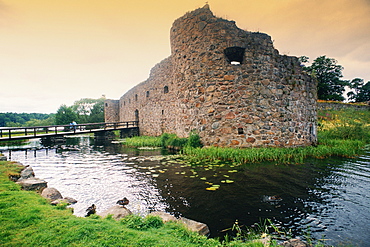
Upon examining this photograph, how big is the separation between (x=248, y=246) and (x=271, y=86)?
273 inches

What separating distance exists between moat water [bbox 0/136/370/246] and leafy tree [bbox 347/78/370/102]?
44609 millimetres

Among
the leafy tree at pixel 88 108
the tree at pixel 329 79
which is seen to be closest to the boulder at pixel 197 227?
the tree at pixel 329 79

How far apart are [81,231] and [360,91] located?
177ft

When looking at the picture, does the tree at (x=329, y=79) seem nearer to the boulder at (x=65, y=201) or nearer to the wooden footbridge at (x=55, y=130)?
the wooden footbridge at (x=55, y=130)

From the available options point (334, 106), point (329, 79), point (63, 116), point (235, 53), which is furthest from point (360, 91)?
point (63, 116)

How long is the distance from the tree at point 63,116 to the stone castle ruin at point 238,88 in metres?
33.3

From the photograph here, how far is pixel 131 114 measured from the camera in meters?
23.0

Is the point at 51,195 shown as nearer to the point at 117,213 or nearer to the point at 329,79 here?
the point at 117,213

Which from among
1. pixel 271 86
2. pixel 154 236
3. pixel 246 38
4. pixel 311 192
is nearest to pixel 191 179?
pixel 311 192

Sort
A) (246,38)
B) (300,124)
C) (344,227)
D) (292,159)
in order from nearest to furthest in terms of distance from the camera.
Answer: (344,227), (292,159), (246,38), (300,124)

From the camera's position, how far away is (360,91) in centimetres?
4044

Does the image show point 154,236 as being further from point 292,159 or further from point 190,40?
point 190,40

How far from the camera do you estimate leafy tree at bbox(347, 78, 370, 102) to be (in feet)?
127

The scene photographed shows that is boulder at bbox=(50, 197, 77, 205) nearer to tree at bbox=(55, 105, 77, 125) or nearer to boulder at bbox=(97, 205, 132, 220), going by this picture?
boulder at bbox=(97, 205, 132, 220)
